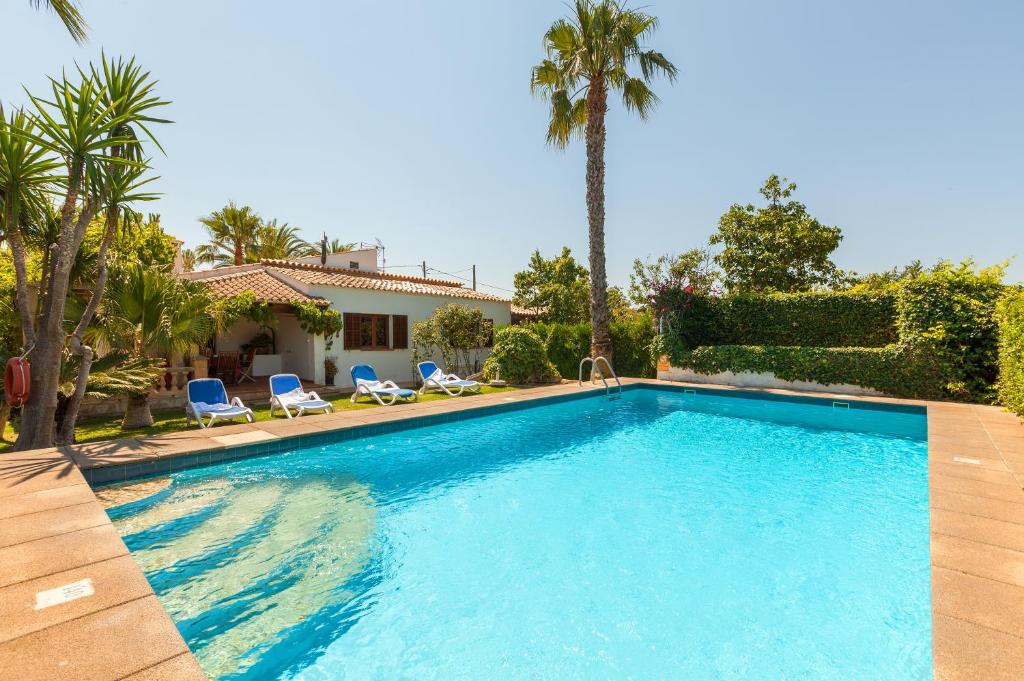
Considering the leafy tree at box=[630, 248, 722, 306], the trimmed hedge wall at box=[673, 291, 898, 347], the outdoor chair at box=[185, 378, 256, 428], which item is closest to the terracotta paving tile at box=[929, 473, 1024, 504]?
the outdoor chair at box=[185, 378, 256, 428]

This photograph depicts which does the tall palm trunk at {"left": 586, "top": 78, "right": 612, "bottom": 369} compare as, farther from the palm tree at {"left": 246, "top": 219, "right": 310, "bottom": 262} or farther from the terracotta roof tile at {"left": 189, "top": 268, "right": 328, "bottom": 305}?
the palm tree at {"left": 246, "top": 219, "right": 310, "bottom": 262}

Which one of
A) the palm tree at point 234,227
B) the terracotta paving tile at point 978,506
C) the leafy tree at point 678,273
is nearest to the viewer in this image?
the terracotta paving tile at point 978,506

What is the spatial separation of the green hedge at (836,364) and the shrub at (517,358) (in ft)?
17.2

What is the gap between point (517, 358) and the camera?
676 inches

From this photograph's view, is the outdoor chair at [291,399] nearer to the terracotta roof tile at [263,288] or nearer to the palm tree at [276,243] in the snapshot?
the terracotta roof tile at [263,288]

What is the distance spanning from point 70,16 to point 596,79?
46.7 ft

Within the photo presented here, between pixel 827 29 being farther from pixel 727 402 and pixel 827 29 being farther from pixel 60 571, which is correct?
pixel 60 571

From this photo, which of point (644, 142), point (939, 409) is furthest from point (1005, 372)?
point (644, 142)

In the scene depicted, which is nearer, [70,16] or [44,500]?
[44,500]

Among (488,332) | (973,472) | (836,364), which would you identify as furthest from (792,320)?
(973,472)

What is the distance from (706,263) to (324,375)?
19.7m

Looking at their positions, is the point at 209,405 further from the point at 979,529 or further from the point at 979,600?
the point at 979,529

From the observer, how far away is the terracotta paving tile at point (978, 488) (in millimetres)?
4664

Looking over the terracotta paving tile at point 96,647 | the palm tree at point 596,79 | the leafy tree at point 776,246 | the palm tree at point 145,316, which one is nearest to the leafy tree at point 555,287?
the palm tree at point 596,79
